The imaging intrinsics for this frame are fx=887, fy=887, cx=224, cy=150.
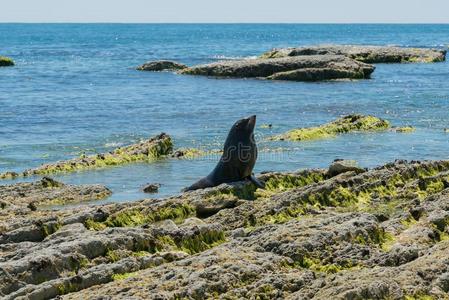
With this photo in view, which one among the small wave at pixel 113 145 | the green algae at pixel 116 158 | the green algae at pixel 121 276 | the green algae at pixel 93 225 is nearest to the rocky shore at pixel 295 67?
the small wave at pixel 113 145

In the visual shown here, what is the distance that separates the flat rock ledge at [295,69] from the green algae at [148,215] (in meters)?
39.7

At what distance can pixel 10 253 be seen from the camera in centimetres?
1099

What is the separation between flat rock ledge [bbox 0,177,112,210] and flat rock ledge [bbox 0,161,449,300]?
1266 millimetres

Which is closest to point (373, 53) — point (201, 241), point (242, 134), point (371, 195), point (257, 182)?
point (242, 134)

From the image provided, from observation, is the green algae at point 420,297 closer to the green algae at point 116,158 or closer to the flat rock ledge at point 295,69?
the green algae at point 116,158

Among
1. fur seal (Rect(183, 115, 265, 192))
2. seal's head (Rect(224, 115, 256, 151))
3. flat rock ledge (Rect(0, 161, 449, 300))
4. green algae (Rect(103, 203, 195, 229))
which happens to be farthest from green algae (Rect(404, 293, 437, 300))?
seal's head (Rect(224, 115, 256, 151))

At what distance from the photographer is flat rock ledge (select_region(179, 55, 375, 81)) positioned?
175 ft

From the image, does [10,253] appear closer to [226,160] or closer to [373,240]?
[373,240]

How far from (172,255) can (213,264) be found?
3.38 ft

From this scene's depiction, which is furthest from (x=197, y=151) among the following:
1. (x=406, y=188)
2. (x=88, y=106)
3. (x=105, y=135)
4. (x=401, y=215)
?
(x=88, y=106)

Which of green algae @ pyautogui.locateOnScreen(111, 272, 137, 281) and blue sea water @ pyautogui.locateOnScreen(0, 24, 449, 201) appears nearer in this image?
green algae @ pyautogui.locateOnScreen(111, 272, 137, 281)

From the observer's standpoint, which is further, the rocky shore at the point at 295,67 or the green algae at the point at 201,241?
the rocky shore at the point at 295,67

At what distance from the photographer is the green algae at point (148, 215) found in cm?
1354

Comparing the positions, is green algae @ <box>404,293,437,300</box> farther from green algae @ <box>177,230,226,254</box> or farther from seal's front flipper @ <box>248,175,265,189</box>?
seal's front flipper @ <box>248,175,265,189</box>
